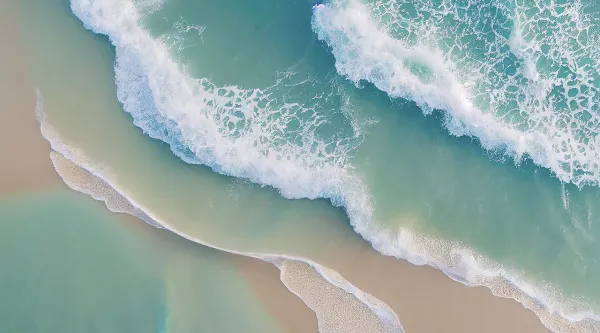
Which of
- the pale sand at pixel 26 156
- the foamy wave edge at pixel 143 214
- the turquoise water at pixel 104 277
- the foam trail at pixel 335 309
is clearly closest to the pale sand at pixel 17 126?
the pale sand at pixel 26 156

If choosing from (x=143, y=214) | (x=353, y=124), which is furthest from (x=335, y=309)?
(x=143, y=214)

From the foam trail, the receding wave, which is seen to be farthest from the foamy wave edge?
the receding wave

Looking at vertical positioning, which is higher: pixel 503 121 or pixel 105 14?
pixel 503 121

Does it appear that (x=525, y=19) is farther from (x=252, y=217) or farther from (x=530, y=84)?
(x=252, y=217)

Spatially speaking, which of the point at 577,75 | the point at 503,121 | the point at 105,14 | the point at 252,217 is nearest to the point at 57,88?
the point at 105,14

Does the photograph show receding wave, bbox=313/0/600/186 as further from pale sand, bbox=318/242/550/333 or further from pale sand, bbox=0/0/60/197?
pale sand, bbox=0/0/60/197

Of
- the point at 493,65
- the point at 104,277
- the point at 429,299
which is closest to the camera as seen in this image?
the point at 104,277

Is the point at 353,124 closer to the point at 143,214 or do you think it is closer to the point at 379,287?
the point at 379,287

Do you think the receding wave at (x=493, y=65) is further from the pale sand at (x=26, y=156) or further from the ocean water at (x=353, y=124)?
the pale sand at (x=26, y=156)
